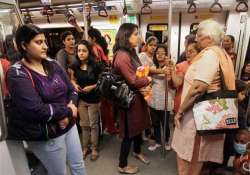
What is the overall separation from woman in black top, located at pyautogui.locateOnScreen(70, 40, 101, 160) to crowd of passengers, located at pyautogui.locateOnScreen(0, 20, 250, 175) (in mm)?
11

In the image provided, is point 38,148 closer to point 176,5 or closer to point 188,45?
point 188,45

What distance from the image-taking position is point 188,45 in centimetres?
245

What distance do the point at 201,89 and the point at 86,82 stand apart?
4.52 ft

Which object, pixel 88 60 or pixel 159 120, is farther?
pixel 159 120

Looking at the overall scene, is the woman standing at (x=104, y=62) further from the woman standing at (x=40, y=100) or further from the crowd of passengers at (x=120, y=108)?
the woman standing at (x=40, y=100)

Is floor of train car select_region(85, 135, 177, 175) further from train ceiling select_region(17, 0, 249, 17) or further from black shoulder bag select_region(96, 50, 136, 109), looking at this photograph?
train ceiling select_region(17, 0, 249, 17)

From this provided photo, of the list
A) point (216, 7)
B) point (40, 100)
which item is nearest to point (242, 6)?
point (216, 7)

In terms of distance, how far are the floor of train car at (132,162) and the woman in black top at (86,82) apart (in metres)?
0.45

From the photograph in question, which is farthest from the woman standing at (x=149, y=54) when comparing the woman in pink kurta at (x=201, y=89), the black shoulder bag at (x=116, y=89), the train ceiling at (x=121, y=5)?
the woman in pink kurta at (x=201, y=89)

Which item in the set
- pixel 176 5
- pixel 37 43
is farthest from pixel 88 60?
pixel 176 5

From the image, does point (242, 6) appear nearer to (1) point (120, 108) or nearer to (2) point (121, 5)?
(2) point (121, 5)

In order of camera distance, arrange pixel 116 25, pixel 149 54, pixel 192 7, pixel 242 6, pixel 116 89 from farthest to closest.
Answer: pixel 116 25 → pixel 192 7 → pixel 242 6 → pixel 149 54 → pixel 116 89

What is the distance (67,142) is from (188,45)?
5.49ft

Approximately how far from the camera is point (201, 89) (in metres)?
1.61
